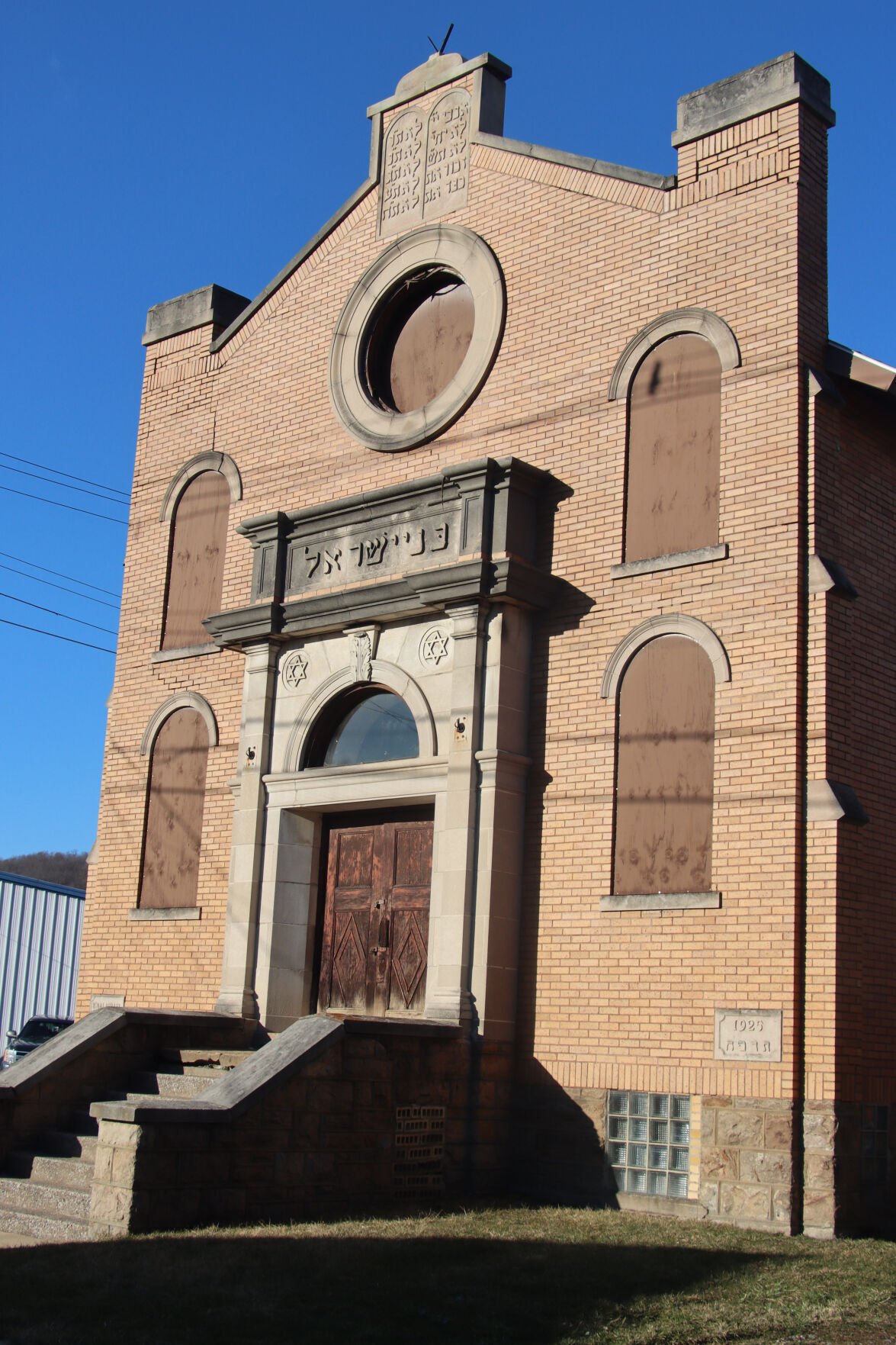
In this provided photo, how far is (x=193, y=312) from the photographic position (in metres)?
18.8

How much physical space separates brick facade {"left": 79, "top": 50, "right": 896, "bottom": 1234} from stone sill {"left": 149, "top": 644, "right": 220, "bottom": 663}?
2.70 ft

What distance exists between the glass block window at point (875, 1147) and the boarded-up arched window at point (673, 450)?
189 inches

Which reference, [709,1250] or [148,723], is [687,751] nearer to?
[709,1250]

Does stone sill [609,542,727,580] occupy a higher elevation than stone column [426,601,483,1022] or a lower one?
higher

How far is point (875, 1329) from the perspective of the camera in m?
7.90

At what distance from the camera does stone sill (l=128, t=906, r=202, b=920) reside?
16.7 meters

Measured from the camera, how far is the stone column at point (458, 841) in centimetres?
1350

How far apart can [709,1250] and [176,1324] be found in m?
3.99

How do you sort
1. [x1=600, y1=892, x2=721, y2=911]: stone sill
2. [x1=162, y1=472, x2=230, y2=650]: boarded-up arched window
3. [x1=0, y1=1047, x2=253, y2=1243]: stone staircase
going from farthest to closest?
1. [x1=162, y1=472, x2=230, y2=650]: boarded-up arched window
2. [x1=600, y1=892, x2=721, y2=911]: stone sill
3. [x1=0, y1=1047, x2=253, y2=1243]: stone staircase

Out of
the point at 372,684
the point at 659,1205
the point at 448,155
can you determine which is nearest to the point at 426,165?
the point at 448,155

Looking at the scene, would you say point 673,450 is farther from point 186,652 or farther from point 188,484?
point 188,484

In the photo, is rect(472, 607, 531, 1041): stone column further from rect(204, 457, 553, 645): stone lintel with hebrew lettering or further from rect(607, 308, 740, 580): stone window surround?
rect(607, 308, 740, 580): stone window surround

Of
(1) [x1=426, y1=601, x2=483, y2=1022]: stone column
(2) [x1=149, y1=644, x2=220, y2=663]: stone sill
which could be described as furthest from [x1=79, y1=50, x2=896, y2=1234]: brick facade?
(2) [x1=149, y1=644, x2=220, y2=663]: stone sill

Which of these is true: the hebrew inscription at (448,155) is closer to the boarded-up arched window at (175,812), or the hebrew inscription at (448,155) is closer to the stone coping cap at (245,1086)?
the boarded-up arched window at (175,812)
